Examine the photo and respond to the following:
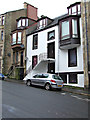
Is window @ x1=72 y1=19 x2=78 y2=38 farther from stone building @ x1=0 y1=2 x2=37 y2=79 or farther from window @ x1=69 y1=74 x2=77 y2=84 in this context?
stone building @ x1=0 y1=2 x2=37 y2=79

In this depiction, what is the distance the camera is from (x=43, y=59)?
18625 millimetres

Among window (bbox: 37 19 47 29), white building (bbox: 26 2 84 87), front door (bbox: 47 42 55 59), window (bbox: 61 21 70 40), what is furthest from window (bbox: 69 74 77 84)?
window (bbox: 37 19 47 29)

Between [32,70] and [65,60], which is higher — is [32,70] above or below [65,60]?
below


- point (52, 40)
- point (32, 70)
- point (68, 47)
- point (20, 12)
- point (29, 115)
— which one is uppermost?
point (20, 12)

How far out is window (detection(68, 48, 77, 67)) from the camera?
651 inches

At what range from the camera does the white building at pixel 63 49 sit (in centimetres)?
1598

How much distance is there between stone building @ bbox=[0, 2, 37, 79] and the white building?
6.38 meters

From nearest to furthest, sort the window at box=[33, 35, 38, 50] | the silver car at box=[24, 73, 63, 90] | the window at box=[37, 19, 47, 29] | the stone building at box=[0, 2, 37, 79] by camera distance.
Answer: the silver car at box=[24, 73, 63, 90] → the window at box=[33, 35, 38, 50] → the window at box=[37, 19, 47, 29] → the stone building at box=[0, 2, 37, 79]

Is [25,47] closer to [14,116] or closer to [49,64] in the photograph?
[49,64]

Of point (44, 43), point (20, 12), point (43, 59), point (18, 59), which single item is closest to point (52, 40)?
point (44, 43)

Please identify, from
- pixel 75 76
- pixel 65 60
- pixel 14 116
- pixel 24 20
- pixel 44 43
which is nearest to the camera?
pixel 14 116

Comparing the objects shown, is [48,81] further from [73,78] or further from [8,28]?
[8,28]

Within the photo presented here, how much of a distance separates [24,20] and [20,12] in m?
3.74

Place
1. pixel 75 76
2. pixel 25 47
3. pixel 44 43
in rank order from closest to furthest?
pixel 75 76
pixel 44 43
pixel 25 47
